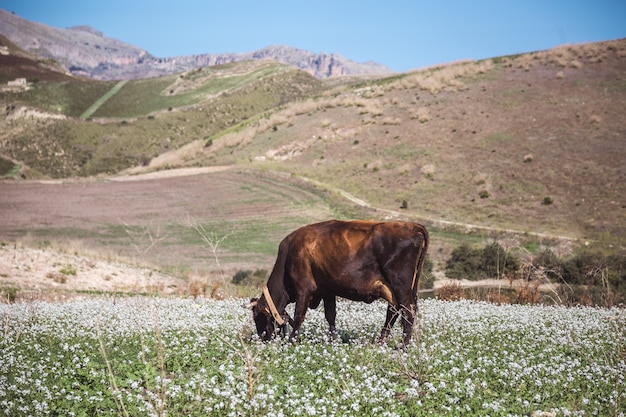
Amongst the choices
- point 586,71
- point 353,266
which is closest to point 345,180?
point 586,71

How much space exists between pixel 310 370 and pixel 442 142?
177 feet

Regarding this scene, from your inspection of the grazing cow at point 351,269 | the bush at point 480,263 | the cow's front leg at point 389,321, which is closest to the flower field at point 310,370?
the cow's front leg at point 389,321

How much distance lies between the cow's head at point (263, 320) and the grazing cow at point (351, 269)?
0.8 inches

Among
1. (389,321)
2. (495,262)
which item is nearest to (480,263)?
(495,262)

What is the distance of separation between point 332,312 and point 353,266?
1456 millimetres

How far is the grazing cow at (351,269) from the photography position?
36.9 feet

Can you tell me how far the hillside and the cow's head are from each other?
31707mm

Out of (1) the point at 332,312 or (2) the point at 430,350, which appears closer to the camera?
(2) the point at 430,350

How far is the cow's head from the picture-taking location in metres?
12.0

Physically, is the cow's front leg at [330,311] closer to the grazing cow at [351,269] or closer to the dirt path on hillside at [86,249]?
the grazing cow at [351,269]

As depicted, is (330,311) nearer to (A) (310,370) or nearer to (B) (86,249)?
(A) (310,370)

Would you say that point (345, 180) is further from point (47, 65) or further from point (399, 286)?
point (47, 65)

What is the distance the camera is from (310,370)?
9469 millimetres

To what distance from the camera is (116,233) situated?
41.0m
